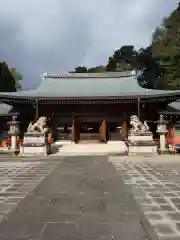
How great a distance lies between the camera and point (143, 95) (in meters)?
22.8

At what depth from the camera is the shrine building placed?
77.4 feet

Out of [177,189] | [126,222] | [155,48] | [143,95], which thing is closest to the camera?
[126,222]

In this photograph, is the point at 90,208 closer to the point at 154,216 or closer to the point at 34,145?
the point at 154,216

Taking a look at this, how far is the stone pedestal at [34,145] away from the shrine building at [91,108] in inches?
256

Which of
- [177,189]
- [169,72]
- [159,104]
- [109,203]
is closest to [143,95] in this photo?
[159,104]

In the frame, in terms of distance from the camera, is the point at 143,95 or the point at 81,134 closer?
the point at 143,95

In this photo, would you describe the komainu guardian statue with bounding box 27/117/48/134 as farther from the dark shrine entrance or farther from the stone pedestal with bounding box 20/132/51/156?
the dark shrine entrance

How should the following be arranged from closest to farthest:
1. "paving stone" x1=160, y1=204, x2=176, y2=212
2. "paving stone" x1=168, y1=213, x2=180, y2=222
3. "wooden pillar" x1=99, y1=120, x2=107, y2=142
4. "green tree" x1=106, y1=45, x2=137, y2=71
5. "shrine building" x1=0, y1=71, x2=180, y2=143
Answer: "paving stone" x1=168, y1=213, x2=180, y2=222 < "paving stone" x1=160, y1=204, x2=176, y2=212 < "shrine building" x1=0, y1=71, x2=180, y2=143 < "wooden pillar" x1=99, y1=120, x2=107, y2=142 < "green tree" x1=106, y1=45, x2=137, y2=71

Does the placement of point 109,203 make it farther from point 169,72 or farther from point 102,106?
point 169,72

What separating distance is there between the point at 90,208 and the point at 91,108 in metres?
20.7

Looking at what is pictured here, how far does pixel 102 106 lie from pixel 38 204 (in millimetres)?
20389

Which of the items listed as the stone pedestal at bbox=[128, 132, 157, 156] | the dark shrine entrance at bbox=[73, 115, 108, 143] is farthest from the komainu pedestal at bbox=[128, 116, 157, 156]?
the dark shrine entrance at bbox=[73, 115, 108, 143]

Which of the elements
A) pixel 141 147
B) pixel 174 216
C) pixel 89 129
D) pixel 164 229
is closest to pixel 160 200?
pixel 174 216

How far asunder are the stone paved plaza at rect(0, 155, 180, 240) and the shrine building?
607 inches
